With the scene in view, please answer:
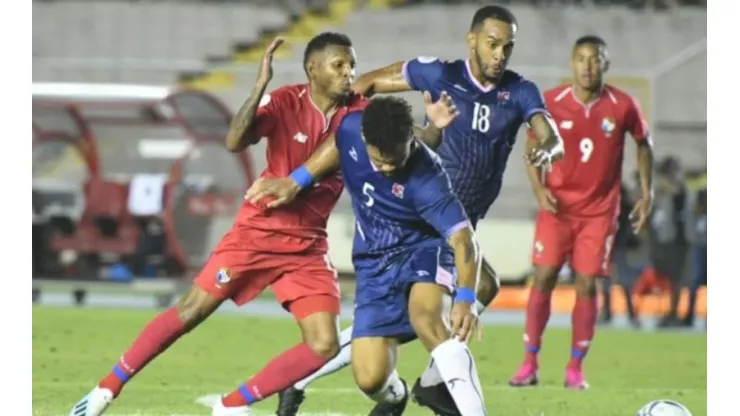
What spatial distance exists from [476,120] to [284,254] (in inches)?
45.5

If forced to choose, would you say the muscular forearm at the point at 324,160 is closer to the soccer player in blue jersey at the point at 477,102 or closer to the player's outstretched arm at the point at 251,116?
the player's outstretched arm at the point at 251,116

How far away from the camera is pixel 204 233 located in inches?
594

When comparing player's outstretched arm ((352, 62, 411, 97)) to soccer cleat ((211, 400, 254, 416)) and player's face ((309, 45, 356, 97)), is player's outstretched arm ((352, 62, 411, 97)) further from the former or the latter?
soccer cleat ((211, 400, 254, 416))

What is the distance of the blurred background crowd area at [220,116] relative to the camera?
1417 centimetres

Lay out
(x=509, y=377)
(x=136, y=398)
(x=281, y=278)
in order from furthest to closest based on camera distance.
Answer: (x=509, y=377), (x=136, y=398), (x=281, y=278)

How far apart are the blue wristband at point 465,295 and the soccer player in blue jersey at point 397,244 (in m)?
0.04

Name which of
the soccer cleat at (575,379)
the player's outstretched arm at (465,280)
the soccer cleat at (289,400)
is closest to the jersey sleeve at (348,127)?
the player's outstretched arm at (465,280)

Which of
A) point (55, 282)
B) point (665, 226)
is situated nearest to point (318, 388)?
point (55, 282)

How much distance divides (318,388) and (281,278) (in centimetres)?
198

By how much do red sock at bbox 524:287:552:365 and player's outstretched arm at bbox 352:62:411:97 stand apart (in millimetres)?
2178

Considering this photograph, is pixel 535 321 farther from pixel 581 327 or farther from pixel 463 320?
pixel 463 320

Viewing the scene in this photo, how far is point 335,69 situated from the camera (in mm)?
6348

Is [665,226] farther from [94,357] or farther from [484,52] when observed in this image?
[484,52]

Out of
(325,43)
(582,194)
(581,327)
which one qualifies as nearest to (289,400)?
(325,43)
